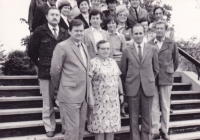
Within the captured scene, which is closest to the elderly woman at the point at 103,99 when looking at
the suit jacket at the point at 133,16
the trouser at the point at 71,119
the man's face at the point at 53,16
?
the trouser at the point at 71,119

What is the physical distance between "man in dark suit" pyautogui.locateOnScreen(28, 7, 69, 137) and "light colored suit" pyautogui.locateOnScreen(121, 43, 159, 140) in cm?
124

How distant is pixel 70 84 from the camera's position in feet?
10.4

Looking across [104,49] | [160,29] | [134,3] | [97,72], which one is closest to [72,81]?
[97,72]

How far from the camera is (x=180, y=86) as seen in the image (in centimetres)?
625

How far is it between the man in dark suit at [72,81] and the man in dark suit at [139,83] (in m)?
0.89

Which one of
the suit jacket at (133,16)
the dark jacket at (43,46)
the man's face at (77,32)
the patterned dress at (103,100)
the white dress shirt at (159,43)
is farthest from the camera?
the suit jacket at (133,16)

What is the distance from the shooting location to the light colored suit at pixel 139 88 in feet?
12.7

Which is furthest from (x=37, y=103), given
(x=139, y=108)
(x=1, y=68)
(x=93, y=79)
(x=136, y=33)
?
(x=1, y=68)

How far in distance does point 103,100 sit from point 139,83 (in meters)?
0.67

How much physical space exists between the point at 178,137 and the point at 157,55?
1.77 metres

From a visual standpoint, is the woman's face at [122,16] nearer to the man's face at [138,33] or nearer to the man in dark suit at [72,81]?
the man's face at [138,33]

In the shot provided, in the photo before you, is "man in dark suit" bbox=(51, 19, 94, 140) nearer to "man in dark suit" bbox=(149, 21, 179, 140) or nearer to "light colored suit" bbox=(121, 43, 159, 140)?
"light colored suit" bbox=(121, 43, 159, 140)

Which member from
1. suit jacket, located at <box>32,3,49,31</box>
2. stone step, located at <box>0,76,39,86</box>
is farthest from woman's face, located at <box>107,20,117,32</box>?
stone step, located at <box>0,76,39,86</box>

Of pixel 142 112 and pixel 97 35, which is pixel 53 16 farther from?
pixel 142 112
